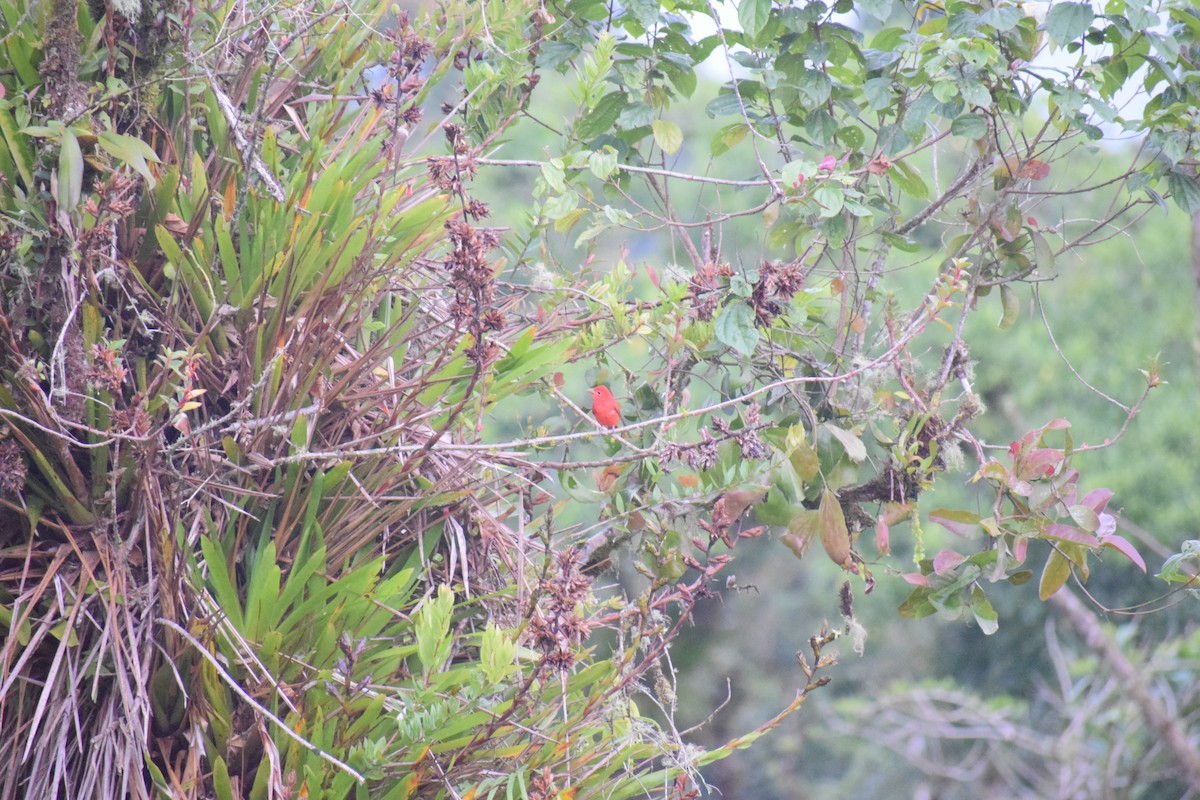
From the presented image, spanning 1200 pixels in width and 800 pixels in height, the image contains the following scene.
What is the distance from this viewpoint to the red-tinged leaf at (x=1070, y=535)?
171 cm

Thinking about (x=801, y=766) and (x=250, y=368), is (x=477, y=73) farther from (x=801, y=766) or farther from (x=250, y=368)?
(x=801, y=766)

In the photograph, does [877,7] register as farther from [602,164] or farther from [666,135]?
[602,164]

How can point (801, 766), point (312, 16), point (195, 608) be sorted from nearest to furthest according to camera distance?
point (195, 608) < point (312, 16) < point (801, 766)

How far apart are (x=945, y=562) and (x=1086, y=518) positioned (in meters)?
0.26

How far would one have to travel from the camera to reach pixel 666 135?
2262mm

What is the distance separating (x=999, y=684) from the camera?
341 inches

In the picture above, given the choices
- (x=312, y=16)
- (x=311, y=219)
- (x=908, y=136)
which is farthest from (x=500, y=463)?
(x=908, y=136)

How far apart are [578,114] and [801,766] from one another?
10353 millimetres

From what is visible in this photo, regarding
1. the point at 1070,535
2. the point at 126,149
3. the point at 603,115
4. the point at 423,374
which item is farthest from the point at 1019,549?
the point at 126,149

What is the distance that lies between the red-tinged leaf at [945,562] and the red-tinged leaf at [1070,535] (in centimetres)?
17

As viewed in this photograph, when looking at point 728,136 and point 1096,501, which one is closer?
point 1096,501

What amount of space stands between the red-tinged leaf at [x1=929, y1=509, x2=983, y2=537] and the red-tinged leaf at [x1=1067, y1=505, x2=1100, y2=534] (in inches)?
6.4

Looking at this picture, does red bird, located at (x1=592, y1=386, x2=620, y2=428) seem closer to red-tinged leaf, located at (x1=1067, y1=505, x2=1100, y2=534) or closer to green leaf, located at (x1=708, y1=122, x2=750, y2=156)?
green leaf, located at (x1=708, y1=122, x2=750, y2=156)

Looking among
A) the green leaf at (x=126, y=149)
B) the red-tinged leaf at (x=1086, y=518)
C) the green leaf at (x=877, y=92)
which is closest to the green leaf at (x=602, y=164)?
the green leaf at (x=877, y=92)
